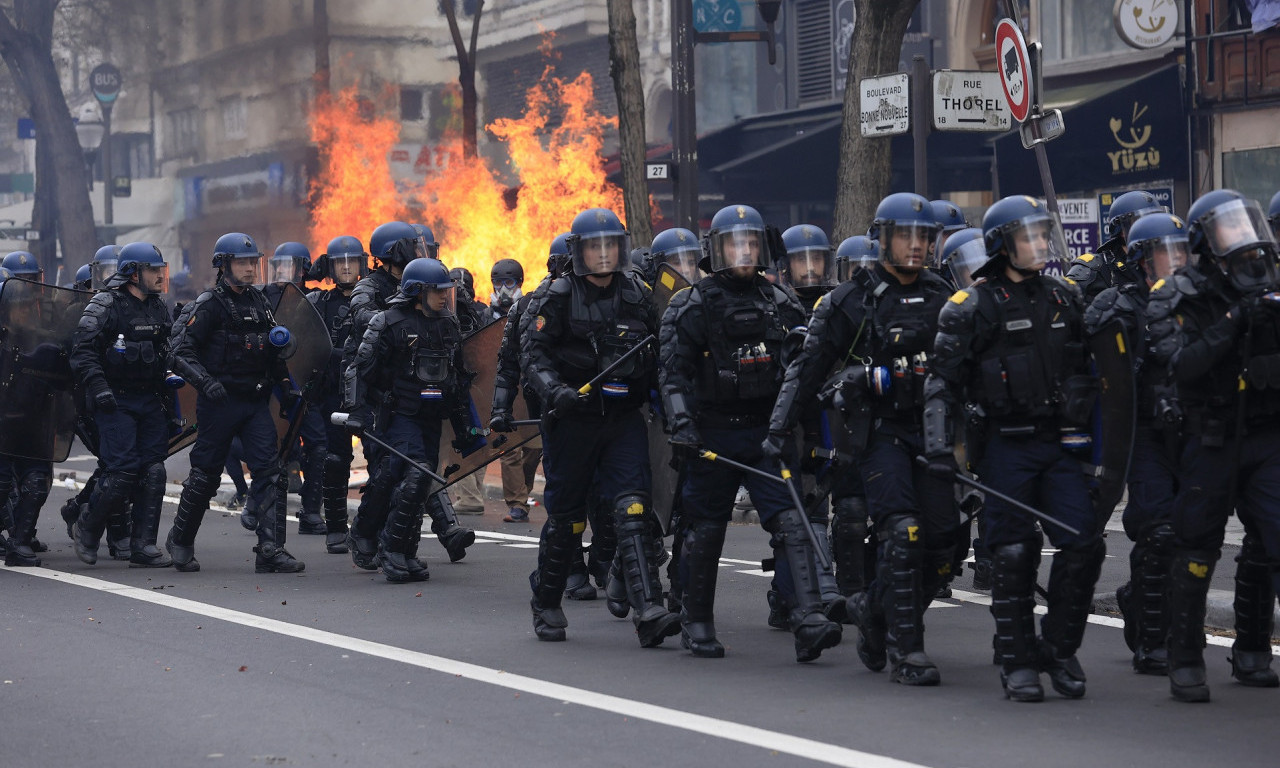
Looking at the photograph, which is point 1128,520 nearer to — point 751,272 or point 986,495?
point 986,495

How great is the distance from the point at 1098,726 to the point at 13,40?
115ft

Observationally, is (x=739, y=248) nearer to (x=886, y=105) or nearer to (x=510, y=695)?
(x=510, y=695)

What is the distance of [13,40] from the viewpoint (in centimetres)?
3762

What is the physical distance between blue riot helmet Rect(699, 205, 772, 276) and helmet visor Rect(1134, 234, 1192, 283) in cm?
Answer: 152

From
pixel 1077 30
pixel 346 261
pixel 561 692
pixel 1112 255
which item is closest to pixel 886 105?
pixel 346 261

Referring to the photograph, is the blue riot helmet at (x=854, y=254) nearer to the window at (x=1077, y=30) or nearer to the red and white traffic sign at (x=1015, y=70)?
the red and white traffic sign at (x=1015, y=70)

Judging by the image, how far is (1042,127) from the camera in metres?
12.1

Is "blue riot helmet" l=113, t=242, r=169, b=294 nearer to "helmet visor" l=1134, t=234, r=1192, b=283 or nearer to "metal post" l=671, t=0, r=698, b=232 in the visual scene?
"metal post" l=671, t=0, r=698, b=232

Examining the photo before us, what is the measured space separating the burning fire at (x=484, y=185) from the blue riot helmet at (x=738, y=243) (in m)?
16.9

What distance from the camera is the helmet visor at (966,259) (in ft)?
24.9

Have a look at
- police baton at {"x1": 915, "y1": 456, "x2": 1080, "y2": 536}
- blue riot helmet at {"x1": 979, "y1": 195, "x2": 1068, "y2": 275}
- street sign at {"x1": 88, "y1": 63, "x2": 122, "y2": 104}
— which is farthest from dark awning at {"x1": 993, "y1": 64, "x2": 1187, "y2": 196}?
street sign at {"x1": 88, "y1": 63, "x2": 122, "y2": 104}

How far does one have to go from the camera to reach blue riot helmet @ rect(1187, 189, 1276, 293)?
258 inches

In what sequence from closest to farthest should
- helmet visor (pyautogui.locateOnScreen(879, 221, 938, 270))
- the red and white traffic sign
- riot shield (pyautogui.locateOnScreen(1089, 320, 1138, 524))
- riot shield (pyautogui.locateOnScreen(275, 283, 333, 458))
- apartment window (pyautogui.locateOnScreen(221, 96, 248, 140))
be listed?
riot shield (pyautogui.locateOnScreen(1089, 320, 1138, 524))
helmet visor (pyautogui.locateOnScreen(879, 221, 938, 270))
the red and white traffic sign
riot shield (pyautogui.locateOnScreen(275, 283, 333, 458))
apartment window (pyautogui.locateOnScreen(221, 96, 248, 140))

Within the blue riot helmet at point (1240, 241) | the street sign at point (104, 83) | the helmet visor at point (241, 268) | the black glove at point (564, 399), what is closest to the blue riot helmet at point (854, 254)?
the black glove at point (564, 399)
